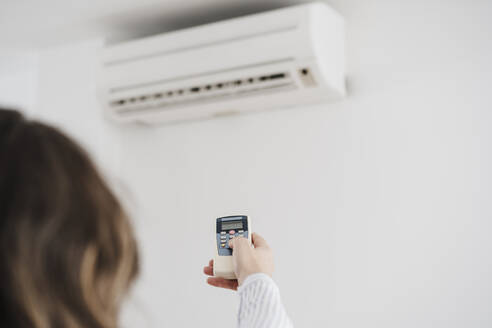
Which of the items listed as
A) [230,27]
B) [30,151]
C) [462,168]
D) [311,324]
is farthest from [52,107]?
[30,151]

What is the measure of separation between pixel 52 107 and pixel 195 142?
0.68 m

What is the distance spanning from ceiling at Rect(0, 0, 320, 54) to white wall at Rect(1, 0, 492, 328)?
1.26ft

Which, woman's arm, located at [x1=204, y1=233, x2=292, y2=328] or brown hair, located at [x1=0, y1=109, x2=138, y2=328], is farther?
woman's arm, located at [x1=204, y1=233, x2=292, y2=328]

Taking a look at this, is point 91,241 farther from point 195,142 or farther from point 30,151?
point 195,142

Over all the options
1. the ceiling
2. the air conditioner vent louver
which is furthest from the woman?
the ceiling

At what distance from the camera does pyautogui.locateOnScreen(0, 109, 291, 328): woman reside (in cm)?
57


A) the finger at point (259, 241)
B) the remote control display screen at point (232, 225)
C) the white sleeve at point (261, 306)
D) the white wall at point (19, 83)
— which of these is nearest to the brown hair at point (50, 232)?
the white sleeve at point (261, 306)

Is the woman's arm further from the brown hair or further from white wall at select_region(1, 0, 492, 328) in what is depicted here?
white wall at select_region(1, 0, 492, 328)

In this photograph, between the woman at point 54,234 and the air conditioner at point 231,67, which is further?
the air conditioner at point 231,67

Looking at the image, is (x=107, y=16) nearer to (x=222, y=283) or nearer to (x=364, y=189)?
(x=364, y=189)

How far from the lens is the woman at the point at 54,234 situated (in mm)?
572

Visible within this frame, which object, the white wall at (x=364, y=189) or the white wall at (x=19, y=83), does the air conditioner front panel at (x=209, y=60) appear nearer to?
the white wall at (x=364, y=189)

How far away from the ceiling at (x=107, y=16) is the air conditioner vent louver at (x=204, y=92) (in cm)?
29

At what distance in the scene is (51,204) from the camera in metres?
0.58
